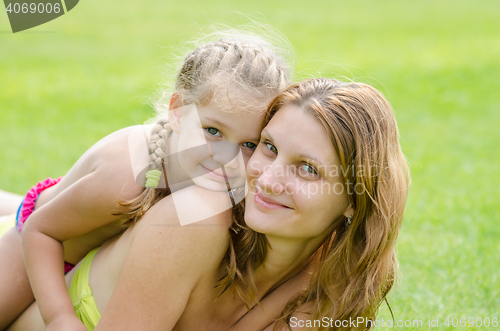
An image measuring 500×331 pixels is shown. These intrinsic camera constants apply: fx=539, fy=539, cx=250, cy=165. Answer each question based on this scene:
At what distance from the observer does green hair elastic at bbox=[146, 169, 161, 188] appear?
2.54m

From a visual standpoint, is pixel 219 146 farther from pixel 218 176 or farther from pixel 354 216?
pixel 354 216

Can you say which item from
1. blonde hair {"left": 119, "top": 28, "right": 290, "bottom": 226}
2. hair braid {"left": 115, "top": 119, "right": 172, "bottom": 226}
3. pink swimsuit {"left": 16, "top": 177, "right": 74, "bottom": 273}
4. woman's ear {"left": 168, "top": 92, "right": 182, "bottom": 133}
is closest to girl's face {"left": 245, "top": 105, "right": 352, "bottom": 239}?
blonde hair {"left": 119, "top": 28, "right": 290, "bottom": 226}

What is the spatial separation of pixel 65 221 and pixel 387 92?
1661mm

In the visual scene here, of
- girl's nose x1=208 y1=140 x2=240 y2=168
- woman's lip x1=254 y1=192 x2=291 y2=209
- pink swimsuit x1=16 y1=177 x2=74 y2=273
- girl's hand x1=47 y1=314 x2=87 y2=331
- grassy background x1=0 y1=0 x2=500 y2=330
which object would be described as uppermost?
girl's nose x1=208 y1=140 x2=240 y2=168

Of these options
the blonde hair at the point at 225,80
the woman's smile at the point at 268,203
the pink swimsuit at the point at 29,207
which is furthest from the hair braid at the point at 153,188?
the pink swimsuit at the point at 29,207

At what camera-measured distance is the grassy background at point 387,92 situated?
14.4ft

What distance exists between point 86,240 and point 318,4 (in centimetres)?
2197

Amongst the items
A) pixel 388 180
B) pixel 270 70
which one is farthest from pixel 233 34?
pixel 388 180

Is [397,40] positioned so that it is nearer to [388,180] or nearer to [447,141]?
[447,141]

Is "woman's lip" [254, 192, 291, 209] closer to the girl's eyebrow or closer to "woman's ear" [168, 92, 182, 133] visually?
the girl's eyebrow

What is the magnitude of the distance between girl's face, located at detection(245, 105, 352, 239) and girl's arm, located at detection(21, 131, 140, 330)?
0.65 metres

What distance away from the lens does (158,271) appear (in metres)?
2.15

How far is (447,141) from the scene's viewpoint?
340 inches

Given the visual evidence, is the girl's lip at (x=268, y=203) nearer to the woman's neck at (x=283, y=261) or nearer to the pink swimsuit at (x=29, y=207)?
the woman's neck at (x=283, y=261)
